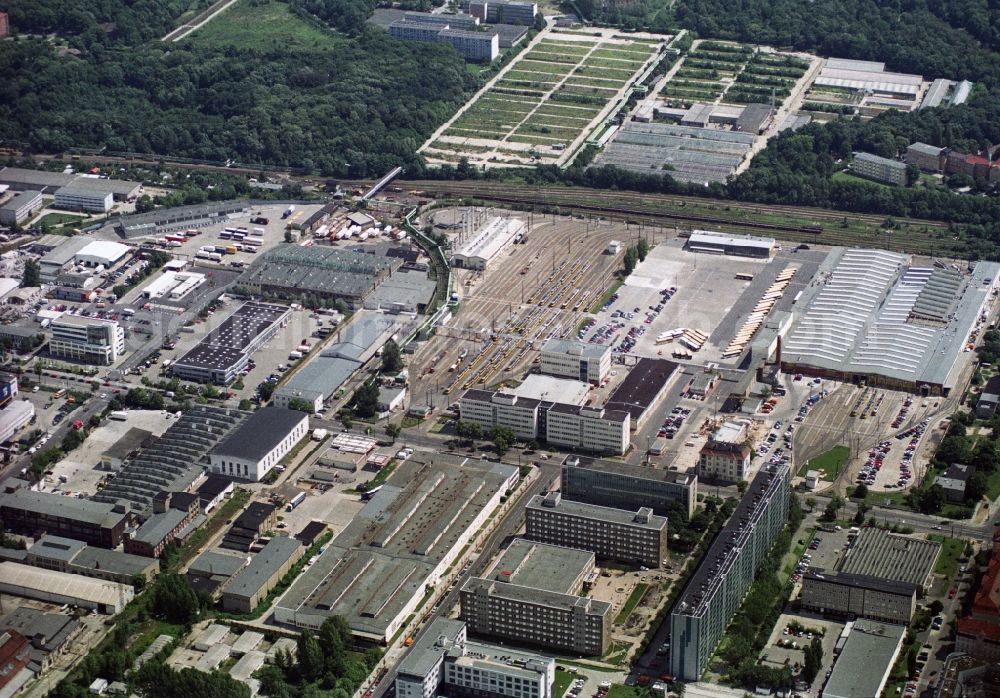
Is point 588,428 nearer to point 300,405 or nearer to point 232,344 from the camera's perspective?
point 300,405

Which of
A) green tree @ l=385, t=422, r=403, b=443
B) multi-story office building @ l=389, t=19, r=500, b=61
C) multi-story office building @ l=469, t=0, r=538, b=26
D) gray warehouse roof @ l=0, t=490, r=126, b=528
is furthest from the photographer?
multi-story office building @ l=469, t=0, r=538, b=26

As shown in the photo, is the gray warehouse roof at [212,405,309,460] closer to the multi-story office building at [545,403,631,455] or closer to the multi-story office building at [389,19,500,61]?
the multi-story office building at [545,403,631,455]

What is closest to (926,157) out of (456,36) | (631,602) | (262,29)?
(456,36)

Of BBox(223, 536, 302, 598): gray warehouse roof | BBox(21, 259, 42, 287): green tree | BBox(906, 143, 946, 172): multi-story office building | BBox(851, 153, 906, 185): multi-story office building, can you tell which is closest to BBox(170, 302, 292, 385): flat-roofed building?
BBox(21, 259, 42, 287): green tree

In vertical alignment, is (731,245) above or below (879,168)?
below

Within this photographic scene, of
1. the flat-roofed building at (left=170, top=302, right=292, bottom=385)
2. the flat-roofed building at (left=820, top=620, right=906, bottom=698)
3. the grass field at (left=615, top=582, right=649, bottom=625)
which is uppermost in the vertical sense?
the flat-roofed building at (left=820, top=620, right=906, bottom=698)

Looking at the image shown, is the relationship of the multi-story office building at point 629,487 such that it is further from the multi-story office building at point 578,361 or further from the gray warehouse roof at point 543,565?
the multi-story office building at point 578,361
